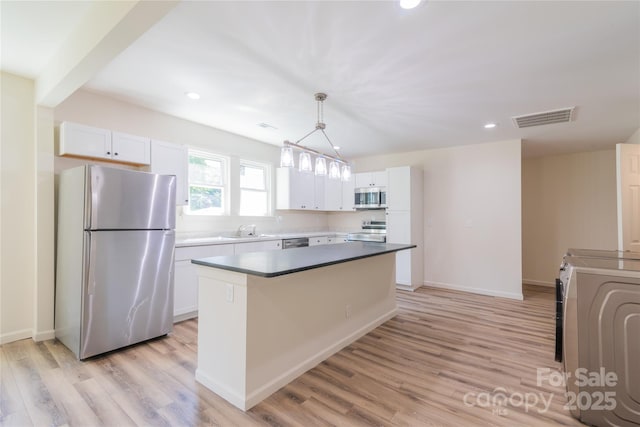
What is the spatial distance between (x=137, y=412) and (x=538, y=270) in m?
6.83

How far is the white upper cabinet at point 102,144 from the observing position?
2979 mm

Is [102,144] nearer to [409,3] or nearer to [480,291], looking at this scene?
[409,3]

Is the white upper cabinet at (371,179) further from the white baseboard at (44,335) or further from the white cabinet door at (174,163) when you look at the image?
the white baseboard at (44,335)

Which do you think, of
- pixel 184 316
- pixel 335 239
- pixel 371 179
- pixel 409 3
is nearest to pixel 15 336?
pixel 184 316

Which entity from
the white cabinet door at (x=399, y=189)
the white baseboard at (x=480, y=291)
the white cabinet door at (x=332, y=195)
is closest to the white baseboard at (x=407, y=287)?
the white baseboard at (x=480, y=291)

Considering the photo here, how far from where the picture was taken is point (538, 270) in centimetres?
593

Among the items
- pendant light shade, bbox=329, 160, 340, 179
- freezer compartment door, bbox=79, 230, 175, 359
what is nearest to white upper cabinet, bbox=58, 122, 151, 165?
freezer compartment door, bbox=79, 230, 175, 359

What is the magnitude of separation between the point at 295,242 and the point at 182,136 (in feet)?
7.71

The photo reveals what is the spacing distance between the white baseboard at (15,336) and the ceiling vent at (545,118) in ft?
19.6

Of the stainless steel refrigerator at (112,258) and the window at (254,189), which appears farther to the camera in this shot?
the window at (254,189)

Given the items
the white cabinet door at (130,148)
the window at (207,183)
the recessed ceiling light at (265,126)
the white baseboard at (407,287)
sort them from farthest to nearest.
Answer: the white baseboard at (407,287) → the window at (207,183) → the recessed ceiling light at (265,126) → the white cabinet door at (130,148)

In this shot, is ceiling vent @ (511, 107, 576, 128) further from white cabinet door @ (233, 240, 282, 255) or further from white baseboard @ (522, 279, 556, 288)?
white cabinet door @ (233, 240, 282, 255)

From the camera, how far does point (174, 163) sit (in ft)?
12.3

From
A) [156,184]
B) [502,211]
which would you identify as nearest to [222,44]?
[156,184]
